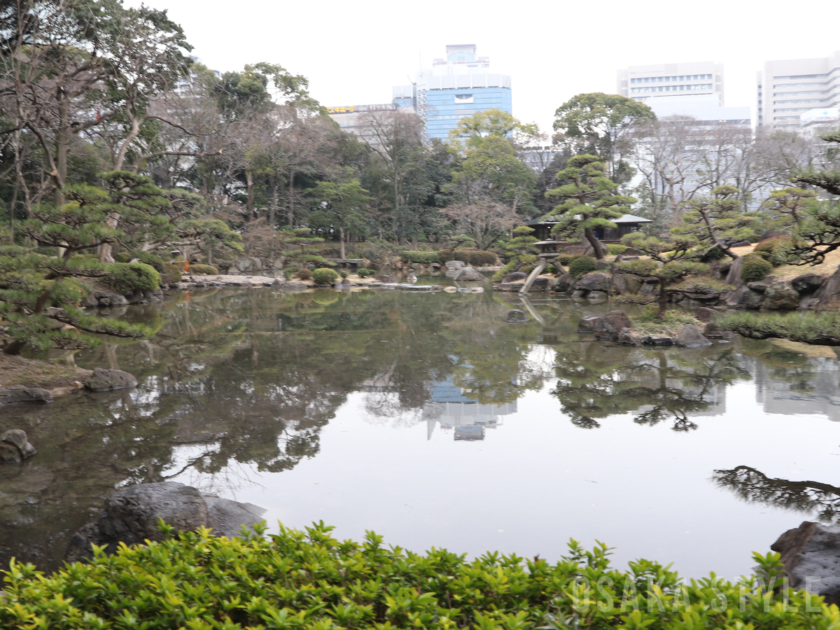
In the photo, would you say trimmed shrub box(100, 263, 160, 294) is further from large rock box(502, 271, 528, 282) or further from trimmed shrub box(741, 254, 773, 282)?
trimmed shrub box(741, 254, 773, 282)

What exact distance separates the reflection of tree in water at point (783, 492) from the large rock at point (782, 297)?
35.4 ft

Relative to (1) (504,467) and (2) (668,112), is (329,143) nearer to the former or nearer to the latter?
(1) (504,467)

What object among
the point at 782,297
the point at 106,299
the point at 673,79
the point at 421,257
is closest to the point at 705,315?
the point at 782,297

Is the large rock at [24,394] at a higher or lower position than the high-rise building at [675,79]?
lower

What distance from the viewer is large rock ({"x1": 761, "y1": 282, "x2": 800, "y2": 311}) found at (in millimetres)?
13070

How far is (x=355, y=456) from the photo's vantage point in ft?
15.1

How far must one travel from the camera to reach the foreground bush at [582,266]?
19.3m

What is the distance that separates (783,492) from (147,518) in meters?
3.90

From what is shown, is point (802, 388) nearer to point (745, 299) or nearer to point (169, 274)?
point (745, 299)

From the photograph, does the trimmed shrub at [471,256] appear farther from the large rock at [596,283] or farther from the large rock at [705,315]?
the large rock at [705,315]

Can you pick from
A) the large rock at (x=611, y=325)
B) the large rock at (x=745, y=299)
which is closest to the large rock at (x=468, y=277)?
the large rock at (x=745, y=299)

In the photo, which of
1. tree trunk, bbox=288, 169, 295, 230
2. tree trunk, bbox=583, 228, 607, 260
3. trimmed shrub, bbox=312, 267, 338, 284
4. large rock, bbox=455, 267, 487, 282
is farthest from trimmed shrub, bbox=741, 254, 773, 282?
tree trunk, bbox=288, 169, 295, 230

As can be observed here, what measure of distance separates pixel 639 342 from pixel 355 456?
21.6ft

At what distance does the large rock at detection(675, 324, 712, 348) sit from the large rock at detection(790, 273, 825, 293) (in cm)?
527
